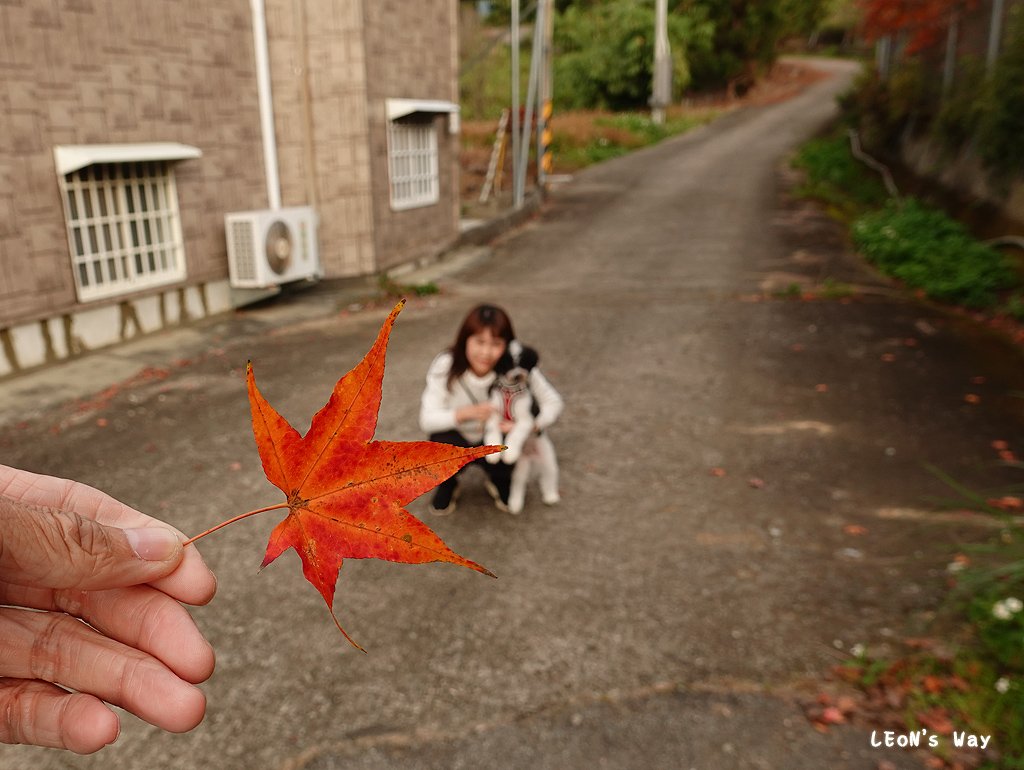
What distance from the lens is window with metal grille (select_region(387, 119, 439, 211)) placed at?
40.5 feet

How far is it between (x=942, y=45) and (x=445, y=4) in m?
8.48

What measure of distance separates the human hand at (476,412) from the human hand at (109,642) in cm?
334

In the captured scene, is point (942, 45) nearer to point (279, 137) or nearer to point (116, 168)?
point (279, 137)

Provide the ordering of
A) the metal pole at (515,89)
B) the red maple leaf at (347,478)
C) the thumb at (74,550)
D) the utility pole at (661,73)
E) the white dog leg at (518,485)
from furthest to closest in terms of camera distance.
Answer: the utility pole at (661,73) < the metal pole at (515,89) < the white dog leg at (518,485) < the thumb at (74,550) < the red maple leaf at (347,478)

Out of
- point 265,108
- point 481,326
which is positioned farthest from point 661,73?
point 481,326

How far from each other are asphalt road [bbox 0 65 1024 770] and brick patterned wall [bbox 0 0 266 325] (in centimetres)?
101

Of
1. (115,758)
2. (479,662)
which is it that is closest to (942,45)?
(479,662)

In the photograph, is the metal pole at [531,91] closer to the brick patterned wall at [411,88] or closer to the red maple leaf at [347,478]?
the brick patterned wall at [411,88]

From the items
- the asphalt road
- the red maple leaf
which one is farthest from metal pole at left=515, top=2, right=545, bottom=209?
A: the red maple leaf

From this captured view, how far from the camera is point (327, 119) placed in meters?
11.1

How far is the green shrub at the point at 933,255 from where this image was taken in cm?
1018

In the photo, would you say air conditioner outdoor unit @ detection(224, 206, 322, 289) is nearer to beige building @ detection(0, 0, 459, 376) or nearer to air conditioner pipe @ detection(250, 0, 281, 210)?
beige building @ detection(0, 0, 459, 376)

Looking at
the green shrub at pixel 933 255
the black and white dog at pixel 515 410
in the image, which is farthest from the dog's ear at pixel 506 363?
the green shrub at pixel 933 255

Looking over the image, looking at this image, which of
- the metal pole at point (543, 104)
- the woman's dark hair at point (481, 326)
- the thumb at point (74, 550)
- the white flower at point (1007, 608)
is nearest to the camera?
the thumb at point (74, 550)
